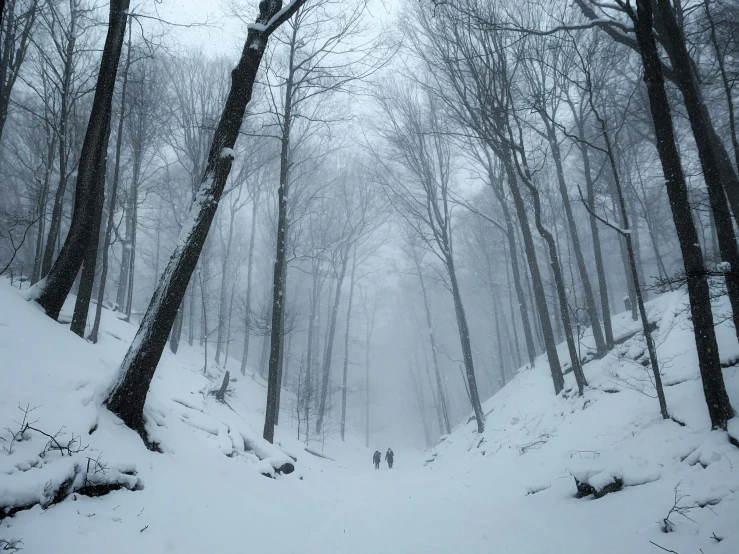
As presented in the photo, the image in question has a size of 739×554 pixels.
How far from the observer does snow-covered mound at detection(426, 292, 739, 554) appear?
3.50 metres

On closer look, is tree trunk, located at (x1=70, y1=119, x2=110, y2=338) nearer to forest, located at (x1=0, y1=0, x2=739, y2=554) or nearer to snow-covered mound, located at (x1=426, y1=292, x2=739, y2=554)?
forest, located at (x1=0, y1=0, x2=739, y2=554)

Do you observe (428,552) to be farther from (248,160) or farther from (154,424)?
(248,160)

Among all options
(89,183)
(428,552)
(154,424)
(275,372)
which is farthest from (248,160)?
(428,552)

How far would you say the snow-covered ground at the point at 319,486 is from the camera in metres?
2.97

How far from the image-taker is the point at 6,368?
3.61 meters

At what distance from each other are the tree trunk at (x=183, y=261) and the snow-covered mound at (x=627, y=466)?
458cm

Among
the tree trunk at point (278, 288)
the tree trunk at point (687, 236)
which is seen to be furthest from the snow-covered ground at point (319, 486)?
the tree trunk at point (278, 288)

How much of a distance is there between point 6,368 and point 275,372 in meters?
5.43

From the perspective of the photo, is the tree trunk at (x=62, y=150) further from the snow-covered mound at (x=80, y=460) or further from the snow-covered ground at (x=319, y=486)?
the snow-covered mound at (x=80, y=460)

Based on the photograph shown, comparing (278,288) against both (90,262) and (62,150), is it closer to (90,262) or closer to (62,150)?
(90,262)

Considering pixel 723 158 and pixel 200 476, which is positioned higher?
pixel 723 158

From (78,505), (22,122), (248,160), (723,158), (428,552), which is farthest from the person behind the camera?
(22,122)

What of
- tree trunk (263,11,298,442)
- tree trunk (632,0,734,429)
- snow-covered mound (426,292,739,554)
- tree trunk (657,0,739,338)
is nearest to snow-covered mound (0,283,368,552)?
tree trunk (263,11,298,442)

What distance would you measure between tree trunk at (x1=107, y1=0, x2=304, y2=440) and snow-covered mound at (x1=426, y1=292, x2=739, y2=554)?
458 cm
